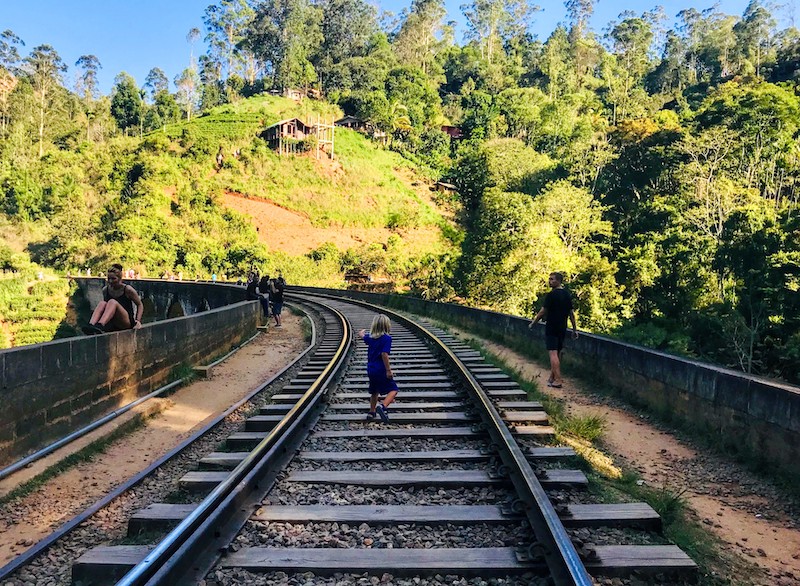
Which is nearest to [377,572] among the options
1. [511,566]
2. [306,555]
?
[306,555]

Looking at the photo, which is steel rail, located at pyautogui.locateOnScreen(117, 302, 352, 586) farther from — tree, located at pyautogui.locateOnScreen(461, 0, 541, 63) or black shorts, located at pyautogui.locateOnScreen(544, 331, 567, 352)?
tree, located at pyautogui.locateOnScreen(461, 0, 541, 63)

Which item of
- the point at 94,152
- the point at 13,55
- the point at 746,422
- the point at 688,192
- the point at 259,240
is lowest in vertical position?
the point at 746,422

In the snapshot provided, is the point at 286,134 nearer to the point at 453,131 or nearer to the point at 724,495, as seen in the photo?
the point at 453,131

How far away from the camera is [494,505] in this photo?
4094 millimetres

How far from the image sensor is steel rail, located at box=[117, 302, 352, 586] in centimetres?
293

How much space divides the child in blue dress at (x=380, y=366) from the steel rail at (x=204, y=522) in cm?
104

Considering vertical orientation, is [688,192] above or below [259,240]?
above

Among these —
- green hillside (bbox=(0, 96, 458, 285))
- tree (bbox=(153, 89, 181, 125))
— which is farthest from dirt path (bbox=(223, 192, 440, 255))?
tree (bbox=(153, 89, 181, 125))

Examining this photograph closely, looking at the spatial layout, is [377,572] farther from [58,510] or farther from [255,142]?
[255,142]

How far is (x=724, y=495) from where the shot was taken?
16.3 ft

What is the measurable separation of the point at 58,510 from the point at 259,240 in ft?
182

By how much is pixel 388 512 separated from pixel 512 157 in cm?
6515

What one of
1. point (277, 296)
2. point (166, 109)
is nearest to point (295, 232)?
point (277, 296)

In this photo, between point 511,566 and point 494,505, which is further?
point 494,505
